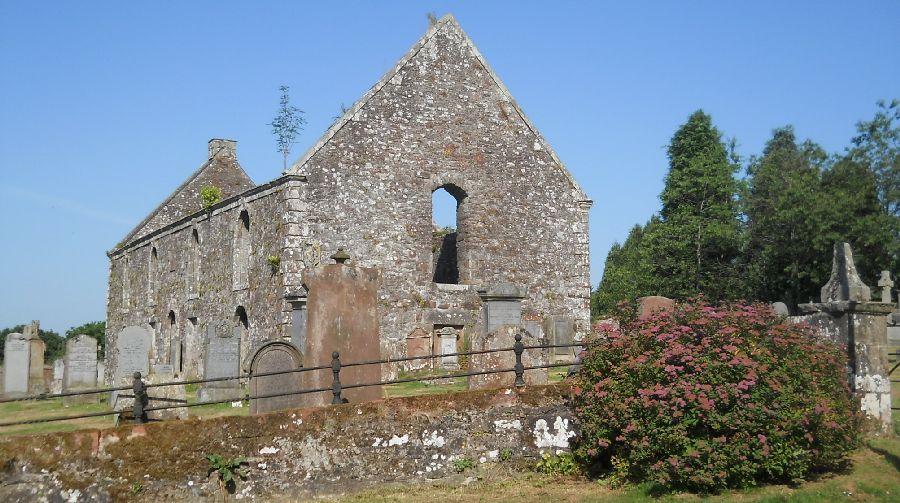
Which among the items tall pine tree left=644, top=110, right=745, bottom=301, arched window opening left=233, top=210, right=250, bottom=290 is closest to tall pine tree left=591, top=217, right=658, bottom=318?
tall pine tree left=644, top=110, right=745, bottom=301

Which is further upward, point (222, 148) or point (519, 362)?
point (222, 148)

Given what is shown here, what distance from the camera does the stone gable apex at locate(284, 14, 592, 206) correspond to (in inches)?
935

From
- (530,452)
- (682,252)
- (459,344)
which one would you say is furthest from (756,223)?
(530,452)

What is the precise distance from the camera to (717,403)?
35.0 feet

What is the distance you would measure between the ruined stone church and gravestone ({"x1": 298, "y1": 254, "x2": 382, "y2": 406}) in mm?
8888

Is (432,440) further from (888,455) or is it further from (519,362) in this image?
(888,455)

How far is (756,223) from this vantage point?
49.3 metres

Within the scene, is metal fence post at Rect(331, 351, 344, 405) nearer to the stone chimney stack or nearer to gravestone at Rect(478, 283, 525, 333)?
gravestone at Rect(478, 283, 525, 333)

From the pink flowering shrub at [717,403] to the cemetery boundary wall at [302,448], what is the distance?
1017mm

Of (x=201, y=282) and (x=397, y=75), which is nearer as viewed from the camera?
(x=397, y=75)

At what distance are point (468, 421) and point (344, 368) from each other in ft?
7.10

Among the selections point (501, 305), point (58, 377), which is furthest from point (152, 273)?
point (501, 305)

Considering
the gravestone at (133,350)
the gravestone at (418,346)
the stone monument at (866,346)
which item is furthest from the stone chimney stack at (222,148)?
the stone monument at (866,346)

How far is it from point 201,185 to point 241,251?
14501mm
